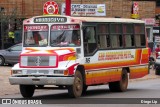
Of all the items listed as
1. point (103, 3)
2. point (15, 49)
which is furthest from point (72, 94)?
point (103, 3)

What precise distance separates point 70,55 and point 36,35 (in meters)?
1.56

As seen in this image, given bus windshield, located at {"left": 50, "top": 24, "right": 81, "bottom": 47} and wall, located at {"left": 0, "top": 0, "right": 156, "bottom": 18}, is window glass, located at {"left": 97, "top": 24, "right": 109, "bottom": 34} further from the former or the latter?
wall, located at {"left": 0, "top": 0, "right": 156, "bottom": 18}

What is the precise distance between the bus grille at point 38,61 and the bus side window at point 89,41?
5.17ft

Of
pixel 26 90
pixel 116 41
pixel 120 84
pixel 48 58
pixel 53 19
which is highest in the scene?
pixel 53 19

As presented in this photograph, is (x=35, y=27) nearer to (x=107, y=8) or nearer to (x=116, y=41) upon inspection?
(x=116, y=41)

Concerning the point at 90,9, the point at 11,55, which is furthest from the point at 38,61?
the point at 90,9

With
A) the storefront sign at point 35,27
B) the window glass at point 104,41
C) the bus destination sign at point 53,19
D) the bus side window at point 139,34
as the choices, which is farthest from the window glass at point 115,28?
the storefront sign at point 35,27

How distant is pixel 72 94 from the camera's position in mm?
16047

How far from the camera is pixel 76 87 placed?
16.1 meters

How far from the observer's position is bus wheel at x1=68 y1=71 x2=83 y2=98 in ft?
52.2

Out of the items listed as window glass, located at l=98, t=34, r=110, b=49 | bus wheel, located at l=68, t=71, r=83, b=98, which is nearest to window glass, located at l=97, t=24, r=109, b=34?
window glass, located at l=98, t=34, r=110, b=49

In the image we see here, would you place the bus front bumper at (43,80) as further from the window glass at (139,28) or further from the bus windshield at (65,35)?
the window glass at (139,28)

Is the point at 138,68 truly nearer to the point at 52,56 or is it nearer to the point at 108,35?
the point at 108,35

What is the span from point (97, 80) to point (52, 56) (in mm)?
2582
